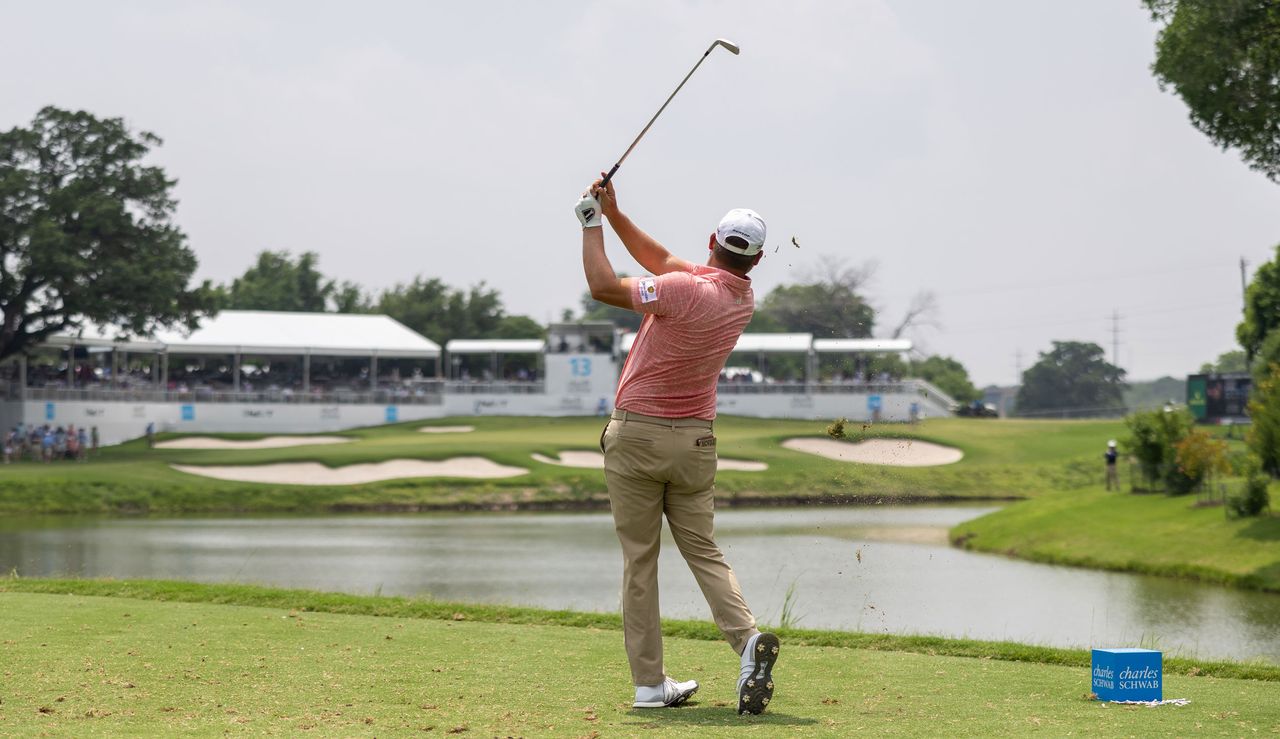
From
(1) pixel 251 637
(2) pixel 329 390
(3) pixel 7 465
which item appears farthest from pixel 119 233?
(1) pixel 251 637

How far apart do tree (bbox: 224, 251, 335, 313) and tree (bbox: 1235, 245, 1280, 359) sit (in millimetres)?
75181

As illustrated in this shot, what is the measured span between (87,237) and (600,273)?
5251 centimetres

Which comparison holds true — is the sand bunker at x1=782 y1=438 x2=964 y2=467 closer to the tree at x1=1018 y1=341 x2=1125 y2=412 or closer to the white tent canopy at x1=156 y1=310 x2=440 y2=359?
the white tent canopy at x1=156 y1=310 x2=440 y2=359

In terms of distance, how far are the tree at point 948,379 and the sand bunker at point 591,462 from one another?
183 ft

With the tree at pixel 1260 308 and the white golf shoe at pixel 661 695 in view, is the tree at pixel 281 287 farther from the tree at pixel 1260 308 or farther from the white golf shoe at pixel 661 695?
the white golf shoe at pixel 661 695

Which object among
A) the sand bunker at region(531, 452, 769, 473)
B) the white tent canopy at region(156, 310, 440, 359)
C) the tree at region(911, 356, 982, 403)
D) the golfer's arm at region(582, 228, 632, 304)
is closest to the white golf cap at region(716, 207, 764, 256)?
the golfer's arm at region(582, 228, 632, 304)

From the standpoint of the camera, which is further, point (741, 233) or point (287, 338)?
point (287, 338)

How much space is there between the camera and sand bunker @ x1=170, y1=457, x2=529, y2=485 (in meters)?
44.8

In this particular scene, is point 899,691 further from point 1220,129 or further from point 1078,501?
point 1078,501

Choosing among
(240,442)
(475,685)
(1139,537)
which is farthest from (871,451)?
(475,685)

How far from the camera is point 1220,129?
23.5 metres

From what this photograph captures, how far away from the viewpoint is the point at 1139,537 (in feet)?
86.5

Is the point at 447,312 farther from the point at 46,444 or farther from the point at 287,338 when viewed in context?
the point at 46,444

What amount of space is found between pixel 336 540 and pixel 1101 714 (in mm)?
24403
